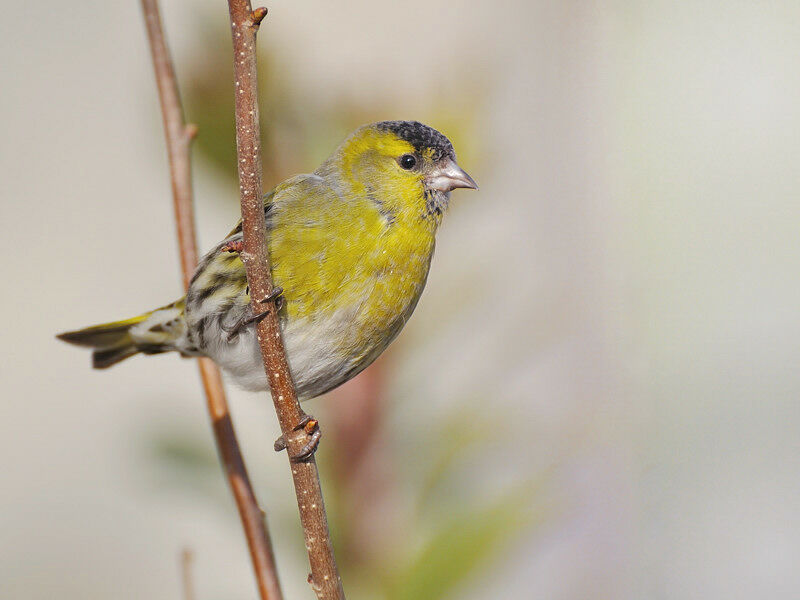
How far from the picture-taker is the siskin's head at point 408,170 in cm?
183

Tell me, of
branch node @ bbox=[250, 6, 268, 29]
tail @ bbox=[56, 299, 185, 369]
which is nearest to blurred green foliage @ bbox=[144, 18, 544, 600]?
tail @ bbox=[56, 299, 185, 369]

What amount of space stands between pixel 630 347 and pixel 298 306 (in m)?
1.36

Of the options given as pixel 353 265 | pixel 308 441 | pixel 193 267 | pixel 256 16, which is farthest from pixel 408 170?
pixel 256 16

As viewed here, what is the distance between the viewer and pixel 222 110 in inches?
64.2

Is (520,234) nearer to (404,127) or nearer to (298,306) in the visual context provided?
(404,127)

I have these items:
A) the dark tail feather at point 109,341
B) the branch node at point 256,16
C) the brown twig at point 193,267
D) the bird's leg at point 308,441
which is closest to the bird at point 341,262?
the brown twig at point 193,267

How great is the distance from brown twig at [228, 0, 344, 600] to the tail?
0.88m

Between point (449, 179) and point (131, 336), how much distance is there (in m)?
0.83

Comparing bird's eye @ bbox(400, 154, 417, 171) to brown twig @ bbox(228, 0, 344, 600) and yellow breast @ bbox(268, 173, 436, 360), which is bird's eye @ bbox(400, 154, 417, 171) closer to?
yellow breast @ bbox(268, 173, 436, 360)

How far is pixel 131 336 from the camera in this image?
2.16 m

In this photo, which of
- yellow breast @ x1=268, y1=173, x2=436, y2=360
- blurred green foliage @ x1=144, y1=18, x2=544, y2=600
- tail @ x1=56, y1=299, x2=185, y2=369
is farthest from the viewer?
tail @ x1=56, y1=299, x2=185, y2=369

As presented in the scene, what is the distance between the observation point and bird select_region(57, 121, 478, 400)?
1689mm

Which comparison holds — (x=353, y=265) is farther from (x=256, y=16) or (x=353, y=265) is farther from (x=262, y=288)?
(x=256, y=16)

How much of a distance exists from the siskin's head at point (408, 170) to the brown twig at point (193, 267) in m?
0.40
